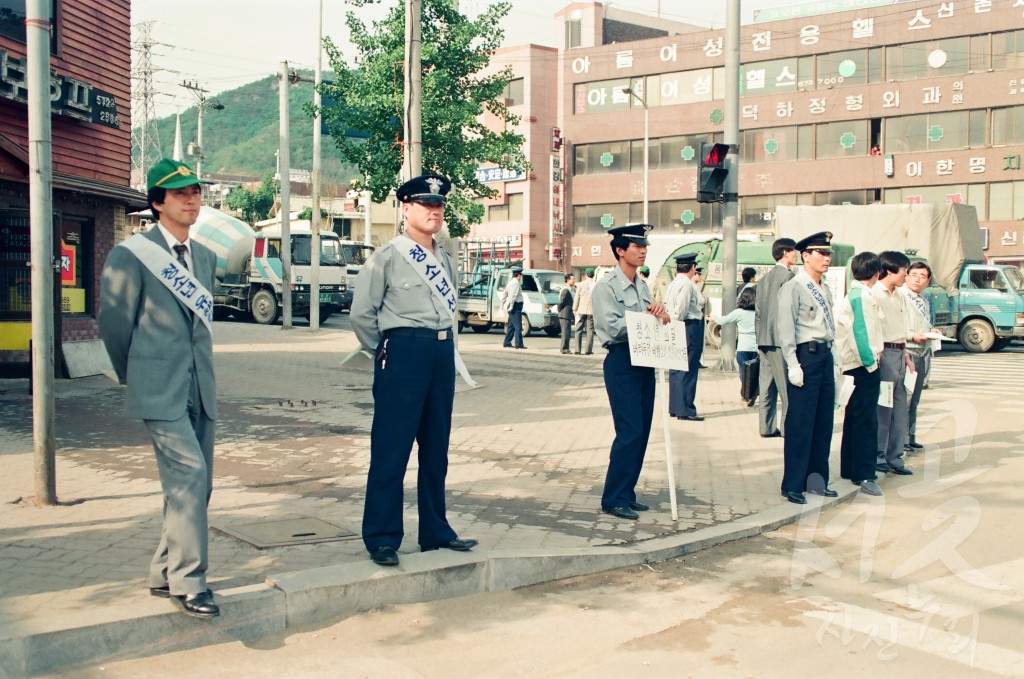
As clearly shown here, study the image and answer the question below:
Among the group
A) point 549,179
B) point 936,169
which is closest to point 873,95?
point 936,169

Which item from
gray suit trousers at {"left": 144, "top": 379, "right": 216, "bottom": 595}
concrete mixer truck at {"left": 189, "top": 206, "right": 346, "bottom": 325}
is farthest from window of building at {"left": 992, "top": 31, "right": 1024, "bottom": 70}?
gray suit trousers at {"left": 144, "top": 379, "right": 216, "bottom": 595}

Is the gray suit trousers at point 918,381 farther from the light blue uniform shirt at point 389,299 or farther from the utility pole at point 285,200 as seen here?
the utility pole at point 285,200

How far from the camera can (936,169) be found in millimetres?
40781

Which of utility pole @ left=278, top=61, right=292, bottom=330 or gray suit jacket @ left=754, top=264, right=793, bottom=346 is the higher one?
utility pole @ left=278, top=61, right=292, bottom=330

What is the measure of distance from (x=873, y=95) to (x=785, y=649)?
41.8m

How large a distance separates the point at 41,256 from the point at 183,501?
116 inches

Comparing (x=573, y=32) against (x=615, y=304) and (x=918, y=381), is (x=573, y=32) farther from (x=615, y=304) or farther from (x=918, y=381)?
(x=615, y=304)

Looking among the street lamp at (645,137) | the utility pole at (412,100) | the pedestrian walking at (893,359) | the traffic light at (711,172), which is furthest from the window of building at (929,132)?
the pedestrian walking at (893,359)

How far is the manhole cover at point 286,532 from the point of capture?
18.5 feet

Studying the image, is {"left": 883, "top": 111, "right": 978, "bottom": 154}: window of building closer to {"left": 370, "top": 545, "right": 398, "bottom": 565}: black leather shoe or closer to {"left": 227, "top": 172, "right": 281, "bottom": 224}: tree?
{"left": 370, "top": 545, "right": 398, "bottom": 565}: black leather shoe

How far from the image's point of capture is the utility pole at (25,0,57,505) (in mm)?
6402

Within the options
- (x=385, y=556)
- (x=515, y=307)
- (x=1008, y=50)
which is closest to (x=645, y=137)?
(x=1008, y=50)

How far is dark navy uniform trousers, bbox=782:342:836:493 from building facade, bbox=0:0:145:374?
370 inches

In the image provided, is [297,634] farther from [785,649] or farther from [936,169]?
[936,169]
